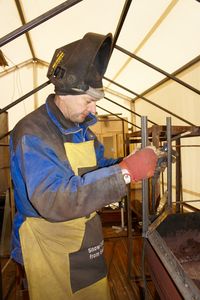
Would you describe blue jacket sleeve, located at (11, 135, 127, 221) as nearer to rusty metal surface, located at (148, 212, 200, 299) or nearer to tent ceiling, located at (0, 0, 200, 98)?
rusty metal surface, located at (148, 212, 200, 299)

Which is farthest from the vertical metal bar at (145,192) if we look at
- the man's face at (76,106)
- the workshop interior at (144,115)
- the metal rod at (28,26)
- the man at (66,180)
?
the metal rod at (28,26)

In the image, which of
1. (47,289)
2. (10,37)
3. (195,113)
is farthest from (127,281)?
(10,37)

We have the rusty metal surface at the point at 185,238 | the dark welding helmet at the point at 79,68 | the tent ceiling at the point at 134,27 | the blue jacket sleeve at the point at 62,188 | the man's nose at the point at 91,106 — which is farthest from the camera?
the tent ceiling at the point at 134,27

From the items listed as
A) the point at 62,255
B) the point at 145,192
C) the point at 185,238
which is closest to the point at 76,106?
the point at 145,192

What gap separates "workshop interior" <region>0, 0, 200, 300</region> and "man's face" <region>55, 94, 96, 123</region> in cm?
22

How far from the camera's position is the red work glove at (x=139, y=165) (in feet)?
2.93

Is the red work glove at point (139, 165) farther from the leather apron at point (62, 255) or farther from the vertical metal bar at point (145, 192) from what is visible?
the leather apron at point (62, 255)

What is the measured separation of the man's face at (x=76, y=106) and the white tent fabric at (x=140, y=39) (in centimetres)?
115

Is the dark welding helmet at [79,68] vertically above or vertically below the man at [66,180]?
above

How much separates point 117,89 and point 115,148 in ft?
3.48

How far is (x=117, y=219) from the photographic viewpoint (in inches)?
155

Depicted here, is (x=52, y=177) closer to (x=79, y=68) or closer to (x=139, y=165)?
(x=139, y=165)

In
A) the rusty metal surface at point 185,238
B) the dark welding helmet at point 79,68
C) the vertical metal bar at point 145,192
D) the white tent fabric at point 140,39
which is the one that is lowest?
the rusty metal surface at point 185,238

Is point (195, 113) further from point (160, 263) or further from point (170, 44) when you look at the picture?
point (160, 263)
